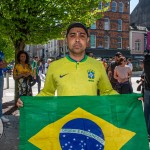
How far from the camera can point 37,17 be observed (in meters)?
10.6

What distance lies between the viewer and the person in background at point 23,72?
9.13 metres

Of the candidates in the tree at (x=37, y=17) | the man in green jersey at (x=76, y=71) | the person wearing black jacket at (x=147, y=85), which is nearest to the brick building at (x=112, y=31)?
the tree at (x=37, y=17)

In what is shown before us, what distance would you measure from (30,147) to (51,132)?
9.6 inches

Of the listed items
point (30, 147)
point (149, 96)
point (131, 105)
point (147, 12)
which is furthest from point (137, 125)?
point (147, 12)

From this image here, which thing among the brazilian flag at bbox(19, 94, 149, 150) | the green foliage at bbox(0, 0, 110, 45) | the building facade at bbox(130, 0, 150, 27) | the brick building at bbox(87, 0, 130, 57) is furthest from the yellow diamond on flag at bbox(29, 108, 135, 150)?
the building facade at bbox(130, 0, 150, 27)

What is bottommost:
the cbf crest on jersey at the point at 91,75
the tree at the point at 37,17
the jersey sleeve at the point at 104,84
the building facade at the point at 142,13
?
the jersey sleeve at the point at 104,84

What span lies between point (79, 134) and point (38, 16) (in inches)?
323

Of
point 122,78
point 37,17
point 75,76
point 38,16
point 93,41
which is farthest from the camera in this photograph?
point 93,41

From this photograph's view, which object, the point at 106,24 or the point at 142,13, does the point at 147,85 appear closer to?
the point at 106,24

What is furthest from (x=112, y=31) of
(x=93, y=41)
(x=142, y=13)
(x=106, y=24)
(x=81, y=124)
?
(x=81, y=124)

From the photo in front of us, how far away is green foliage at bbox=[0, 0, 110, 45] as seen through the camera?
10258mm

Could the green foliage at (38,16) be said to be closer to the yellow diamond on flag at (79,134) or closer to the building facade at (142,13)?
the yellow diamond on flag at (79,134)

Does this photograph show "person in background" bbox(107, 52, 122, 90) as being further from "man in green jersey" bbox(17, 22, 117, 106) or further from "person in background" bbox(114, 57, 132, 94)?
"man in green jersey" bbox(17, 22, 117, 106)

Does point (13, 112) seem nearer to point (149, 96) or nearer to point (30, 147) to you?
point (149, 96)
